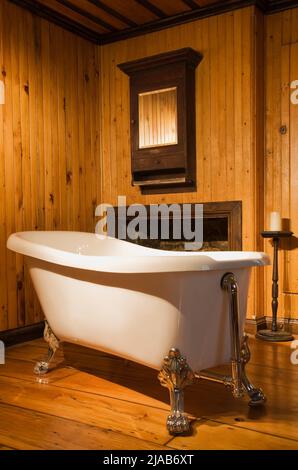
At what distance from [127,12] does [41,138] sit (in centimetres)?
108

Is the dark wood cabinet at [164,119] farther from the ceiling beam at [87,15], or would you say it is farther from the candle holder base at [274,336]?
the candle holder base at [274,336]

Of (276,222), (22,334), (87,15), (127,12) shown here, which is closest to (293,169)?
(276,222)

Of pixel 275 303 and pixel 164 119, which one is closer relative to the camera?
pixel 275 303

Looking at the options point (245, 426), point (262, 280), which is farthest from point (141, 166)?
point (245, 426)

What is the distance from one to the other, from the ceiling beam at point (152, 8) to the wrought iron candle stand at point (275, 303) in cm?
170

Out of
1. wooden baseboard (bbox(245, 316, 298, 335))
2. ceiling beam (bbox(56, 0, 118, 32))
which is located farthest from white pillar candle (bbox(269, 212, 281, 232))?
ceiling beam (bbox(56, 0, 118, 32))

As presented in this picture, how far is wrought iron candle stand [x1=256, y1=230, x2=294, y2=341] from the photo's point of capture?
2.96 m

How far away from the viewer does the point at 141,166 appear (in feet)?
11.3

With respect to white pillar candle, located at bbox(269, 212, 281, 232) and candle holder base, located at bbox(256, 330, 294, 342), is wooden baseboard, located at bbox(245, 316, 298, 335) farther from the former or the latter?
white pillar candle, located at bbox(269, 212, 281, 232)

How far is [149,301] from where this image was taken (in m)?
1.73

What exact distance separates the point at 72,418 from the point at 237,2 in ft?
8.93

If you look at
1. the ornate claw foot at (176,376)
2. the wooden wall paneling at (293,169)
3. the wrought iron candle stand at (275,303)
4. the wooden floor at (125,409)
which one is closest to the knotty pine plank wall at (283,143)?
the wooden wall paneling at (293,169)

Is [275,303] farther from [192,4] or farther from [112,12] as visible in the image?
[112,12]

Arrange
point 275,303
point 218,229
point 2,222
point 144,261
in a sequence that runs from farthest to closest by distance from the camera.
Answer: point 218,229, point 275,303, point 2,222, point 144,261
